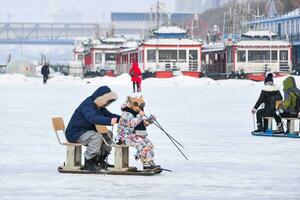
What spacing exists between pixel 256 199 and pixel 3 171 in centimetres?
344

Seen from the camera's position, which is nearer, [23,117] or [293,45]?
[23,117]

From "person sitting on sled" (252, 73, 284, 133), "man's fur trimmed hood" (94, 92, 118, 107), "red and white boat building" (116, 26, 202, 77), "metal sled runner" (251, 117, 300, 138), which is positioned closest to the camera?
"man's fur trimmed hood" (94, 92, 118, 107)

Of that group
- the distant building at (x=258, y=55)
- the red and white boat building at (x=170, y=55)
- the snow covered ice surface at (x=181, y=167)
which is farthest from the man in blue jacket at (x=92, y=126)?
the red and white boat building at (x=170, y=55)

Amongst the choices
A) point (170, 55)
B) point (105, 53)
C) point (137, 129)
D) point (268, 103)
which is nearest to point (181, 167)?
point (137, 129)

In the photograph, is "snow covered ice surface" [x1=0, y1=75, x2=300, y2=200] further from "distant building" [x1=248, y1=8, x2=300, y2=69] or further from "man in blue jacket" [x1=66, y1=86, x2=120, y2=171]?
"distant building" [x1=248, y1=8, x2=300, y2=69]

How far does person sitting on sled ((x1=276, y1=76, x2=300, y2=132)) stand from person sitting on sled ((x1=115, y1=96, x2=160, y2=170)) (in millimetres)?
5636

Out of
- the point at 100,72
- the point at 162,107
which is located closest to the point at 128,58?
the point at 100,72

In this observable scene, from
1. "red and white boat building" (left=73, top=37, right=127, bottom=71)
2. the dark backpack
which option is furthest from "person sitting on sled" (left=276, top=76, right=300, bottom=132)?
"red and white boat building" (left=73, top=37, right=127, bottom=71)

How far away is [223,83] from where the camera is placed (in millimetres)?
52812

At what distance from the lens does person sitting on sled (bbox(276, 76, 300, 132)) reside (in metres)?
15.1

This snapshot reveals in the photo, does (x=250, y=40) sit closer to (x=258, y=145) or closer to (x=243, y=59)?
(x=243, y=59)

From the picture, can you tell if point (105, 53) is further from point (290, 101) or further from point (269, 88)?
point (290, 101)

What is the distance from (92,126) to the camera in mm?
10188

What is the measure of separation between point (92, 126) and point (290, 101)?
19.0 ft
